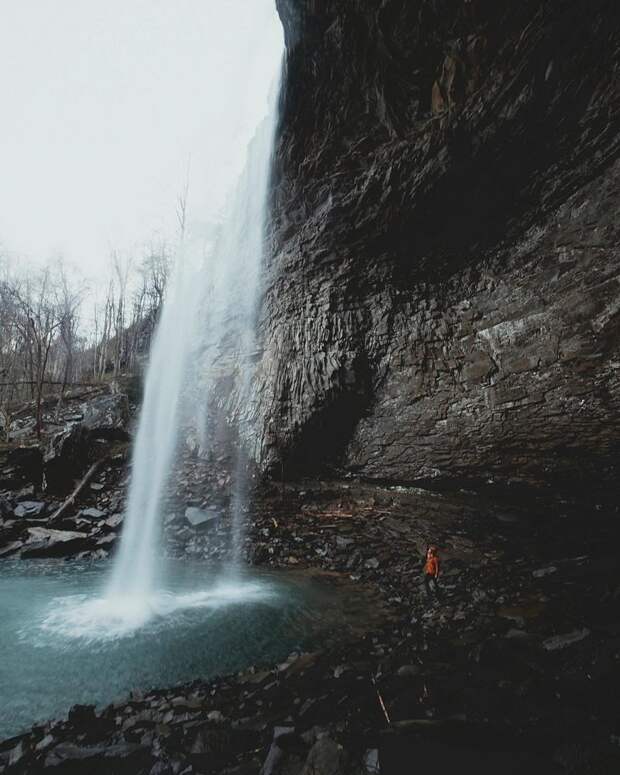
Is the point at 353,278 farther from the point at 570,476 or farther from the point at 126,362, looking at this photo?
the point at 126,362

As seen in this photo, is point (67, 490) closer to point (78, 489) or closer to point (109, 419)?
point (78, 489)

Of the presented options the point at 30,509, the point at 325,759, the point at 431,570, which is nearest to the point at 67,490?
the point at 30,509

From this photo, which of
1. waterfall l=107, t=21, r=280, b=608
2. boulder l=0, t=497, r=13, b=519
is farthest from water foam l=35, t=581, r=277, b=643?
boulder l=0, t=497, r=13, b=519

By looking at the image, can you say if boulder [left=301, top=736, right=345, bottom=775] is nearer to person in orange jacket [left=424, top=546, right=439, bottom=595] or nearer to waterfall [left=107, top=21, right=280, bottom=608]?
person in orange jacket [left=424, top=546, right=439, bottom=595]

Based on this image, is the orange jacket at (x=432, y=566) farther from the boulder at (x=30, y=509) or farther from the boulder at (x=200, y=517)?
the boulder at (x=30, y=509)

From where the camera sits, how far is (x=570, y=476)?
26.5ft

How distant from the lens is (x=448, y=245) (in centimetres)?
1066

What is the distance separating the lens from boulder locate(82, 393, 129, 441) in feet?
50.6

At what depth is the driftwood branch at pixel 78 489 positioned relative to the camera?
11.1m

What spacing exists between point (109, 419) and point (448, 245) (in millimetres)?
14576

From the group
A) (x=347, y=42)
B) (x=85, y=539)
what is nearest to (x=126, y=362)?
(x=85, y=539)

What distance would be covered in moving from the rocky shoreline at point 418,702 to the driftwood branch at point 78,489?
8.83 metres

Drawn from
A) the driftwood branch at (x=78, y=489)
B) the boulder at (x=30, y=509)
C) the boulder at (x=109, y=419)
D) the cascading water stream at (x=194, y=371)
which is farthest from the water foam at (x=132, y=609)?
the boulder at (x=109, y=419)

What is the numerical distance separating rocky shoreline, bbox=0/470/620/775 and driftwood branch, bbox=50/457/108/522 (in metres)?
8.83
